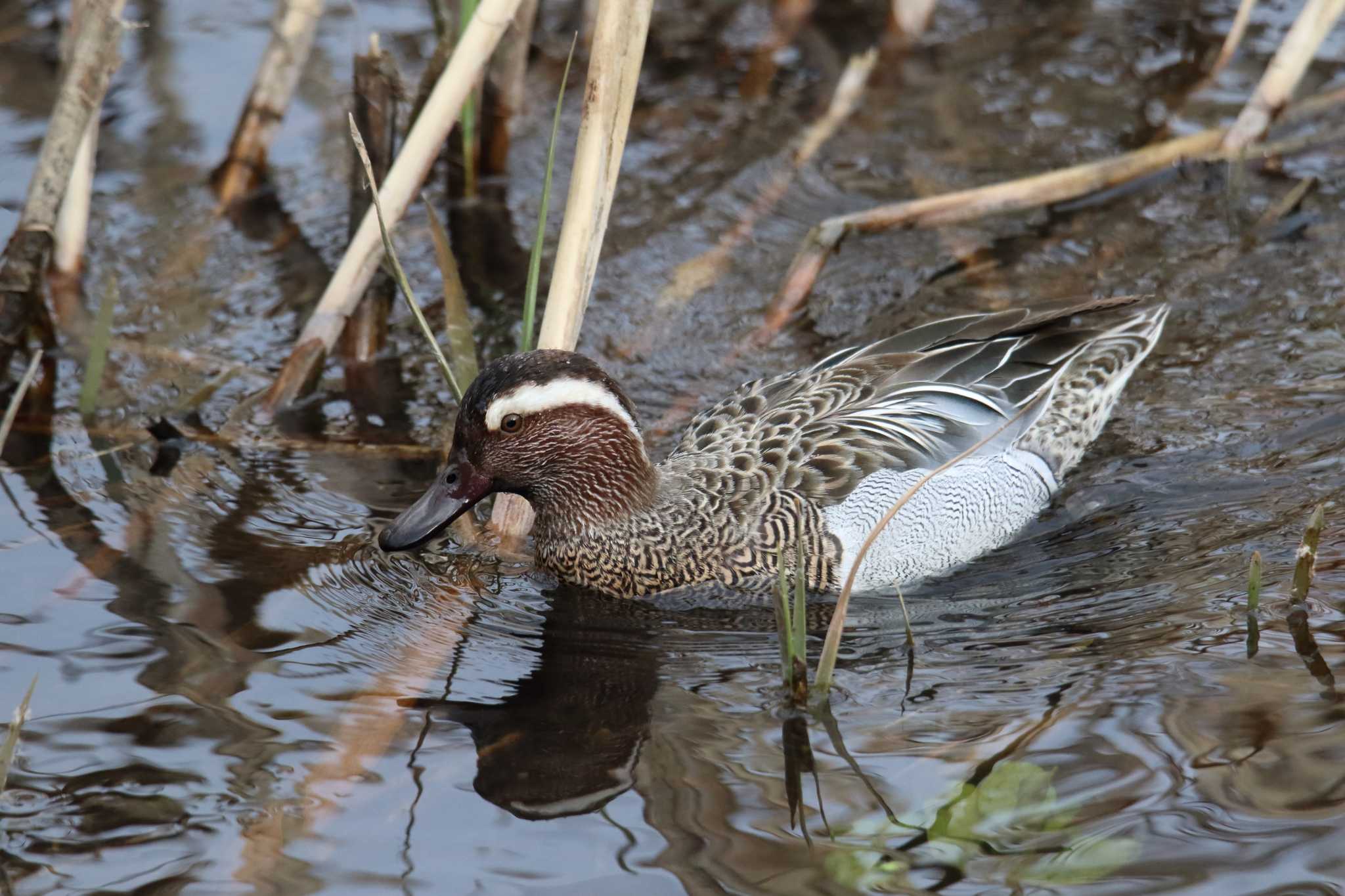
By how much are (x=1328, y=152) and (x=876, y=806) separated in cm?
570

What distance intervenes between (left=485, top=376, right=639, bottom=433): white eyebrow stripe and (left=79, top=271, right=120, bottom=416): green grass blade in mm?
1719

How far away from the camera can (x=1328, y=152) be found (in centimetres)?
843

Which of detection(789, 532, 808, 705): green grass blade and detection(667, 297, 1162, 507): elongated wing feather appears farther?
detection(667, 297, 1162, 507): elongated wing feather

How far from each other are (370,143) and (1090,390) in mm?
3295

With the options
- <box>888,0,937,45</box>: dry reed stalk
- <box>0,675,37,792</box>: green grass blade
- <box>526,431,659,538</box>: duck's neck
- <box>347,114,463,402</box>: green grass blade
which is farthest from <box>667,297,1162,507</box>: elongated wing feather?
<box>888,0,937,45</box>: dry reed stalk

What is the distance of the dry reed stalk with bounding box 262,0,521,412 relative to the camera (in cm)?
600

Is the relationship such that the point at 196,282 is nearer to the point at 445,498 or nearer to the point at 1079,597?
the point at 445,498

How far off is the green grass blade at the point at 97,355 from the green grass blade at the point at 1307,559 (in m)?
4.31

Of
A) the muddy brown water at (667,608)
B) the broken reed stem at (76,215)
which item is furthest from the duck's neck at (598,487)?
the broken reed stem at (76,215)

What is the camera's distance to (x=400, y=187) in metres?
6.08

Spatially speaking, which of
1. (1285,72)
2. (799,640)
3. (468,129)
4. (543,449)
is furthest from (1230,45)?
(799,640)

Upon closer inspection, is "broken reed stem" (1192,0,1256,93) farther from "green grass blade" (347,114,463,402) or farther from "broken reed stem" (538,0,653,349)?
"green grass blade" (347,114,463,402)

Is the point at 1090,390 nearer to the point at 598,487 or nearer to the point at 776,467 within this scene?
the point at 776,467

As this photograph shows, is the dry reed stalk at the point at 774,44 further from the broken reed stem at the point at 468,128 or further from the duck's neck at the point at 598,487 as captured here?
the duck's neck at the point at 598,487
